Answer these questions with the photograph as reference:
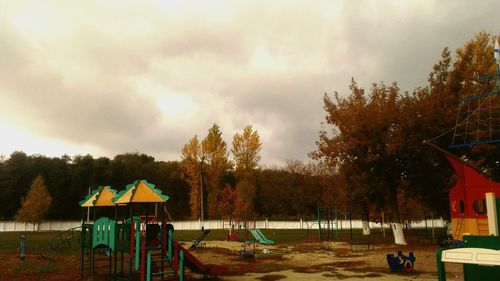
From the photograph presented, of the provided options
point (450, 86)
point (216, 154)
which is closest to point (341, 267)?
point (450, 86)

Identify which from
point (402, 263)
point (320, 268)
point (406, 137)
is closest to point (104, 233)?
point (320, 268)

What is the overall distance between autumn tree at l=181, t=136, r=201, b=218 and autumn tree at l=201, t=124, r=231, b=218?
107cm

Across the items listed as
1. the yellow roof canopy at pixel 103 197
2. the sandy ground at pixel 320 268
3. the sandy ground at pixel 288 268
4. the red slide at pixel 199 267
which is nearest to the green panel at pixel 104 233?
the yellow roof canopy at pixel 103 197

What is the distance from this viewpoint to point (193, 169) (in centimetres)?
6181

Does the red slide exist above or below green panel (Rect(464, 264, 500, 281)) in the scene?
below

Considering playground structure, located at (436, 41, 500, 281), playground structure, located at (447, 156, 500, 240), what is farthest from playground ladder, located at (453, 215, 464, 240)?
playground structure, located at (447, 156, 500, 240)

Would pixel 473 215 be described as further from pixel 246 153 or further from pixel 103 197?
pixel 246 153

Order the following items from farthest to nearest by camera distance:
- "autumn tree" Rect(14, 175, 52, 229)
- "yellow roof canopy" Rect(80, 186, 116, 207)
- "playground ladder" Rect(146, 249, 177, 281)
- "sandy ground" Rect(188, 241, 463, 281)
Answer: "autumn tree" Rect(14, 175, 52, 229) → "yellow roof canopy" Rect(80, 186, 116, 207) → "sandy ground" Rect(188, 241, 463, 281) → "playground ladder" Rect(146, 249, 177, 281)

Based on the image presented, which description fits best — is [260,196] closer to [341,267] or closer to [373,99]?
[373,99]

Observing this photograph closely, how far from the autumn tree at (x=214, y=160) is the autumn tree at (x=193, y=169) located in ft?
3.52

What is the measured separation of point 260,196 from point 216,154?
14.9 metres

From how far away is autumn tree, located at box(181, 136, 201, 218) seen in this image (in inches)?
2426

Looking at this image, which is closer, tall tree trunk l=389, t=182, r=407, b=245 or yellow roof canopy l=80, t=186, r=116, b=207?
yellow roof canopy l=80, t=186, r=116, b=207

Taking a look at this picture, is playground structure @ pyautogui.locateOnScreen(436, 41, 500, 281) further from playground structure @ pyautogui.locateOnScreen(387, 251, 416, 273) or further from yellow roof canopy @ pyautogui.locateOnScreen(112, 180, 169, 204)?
yellow roof canopy @ pyautogui.locateOnScreen(112, 180, 169, 204)
